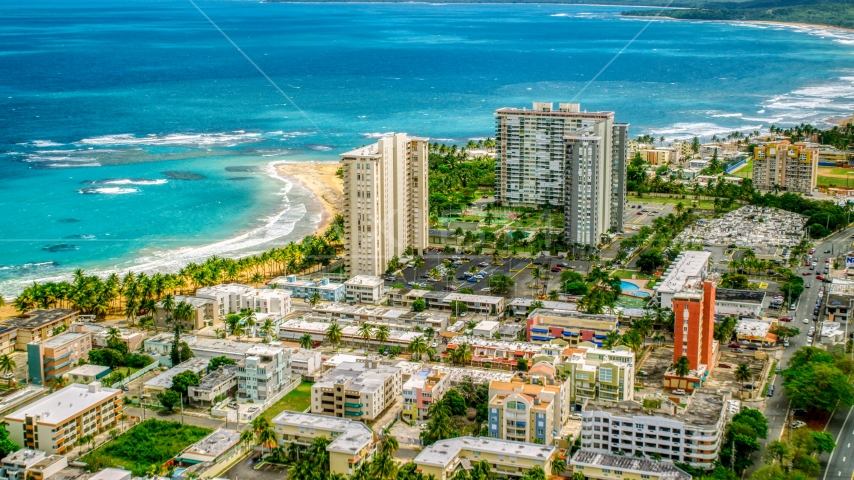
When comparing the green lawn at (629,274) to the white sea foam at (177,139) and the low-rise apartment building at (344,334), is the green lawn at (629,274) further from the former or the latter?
the white sea foam at (177,139)

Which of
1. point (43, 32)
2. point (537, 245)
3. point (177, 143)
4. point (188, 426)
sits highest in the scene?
point (43, 32)

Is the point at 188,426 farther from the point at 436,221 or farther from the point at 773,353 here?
the point at 436,221

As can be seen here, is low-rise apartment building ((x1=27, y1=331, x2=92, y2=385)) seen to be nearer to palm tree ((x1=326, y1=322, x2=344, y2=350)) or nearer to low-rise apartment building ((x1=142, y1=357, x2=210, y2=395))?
low-rise apartment building ((x1=142, y1=357, x2=210, y2=395))

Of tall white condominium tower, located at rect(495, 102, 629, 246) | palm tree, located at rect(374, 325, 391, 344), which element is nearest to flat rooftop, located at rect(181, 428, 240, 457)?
palm tree, located at rect(374, 325, 391, 344)

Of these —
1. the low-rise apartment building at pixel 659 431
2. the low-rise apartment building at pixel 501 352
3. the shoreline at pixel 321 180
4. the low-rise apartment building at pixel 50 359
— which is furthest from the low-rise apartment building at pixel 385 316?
the shoreline at pixel 321 180

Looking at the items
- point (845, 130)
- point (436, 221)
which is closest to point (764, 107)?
point (845, 130)

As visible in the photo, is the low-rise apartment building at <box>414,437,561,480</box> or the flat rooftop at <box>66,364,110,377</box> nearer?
the low-rise apartment building at <box>414,437,561,480</box>
